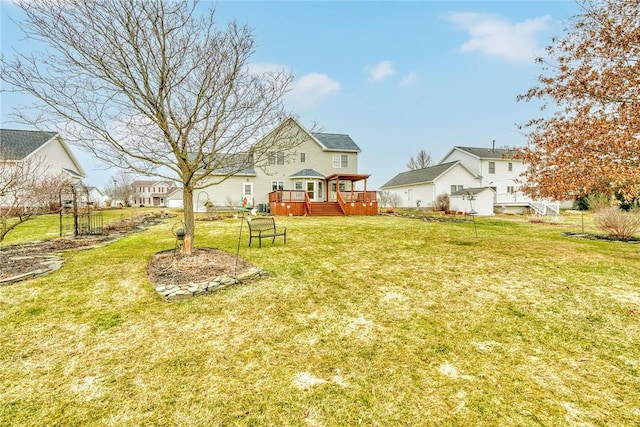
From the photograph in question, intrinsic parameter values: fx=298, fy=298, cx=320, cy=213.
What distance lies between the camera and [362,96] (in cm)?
2367

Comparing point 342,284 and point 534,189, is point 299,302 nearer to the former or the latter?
point 342,284

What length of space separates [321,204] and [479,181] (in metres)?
19.2

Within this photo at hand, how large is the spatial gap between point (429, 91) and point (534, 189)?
15545 millimetres

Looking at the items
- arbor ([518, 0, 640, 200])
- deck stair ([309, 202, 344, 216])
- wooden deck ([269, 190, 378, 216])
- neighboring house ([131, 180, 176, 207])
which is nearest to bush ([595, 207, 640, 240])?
arbor ([518, 0, 640, 200])

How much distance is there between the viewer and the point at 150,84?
661 cm

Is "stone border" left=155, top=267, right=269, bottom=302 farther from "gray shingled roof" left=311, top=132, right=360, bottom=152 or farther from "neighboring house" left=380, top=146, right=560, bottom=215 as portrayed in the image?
"neighboring house" left=380, top=146, right=560, bottom=215

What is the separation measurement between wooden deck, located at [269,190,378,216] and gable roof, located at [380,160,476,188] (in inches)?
425

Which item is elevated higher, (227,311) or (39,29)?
(39,29)

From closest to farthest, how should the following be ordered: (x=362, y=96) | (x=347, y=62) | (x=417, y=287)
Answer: (x=417, y=287) → (x=347, y=62) → (x=362, y=96)

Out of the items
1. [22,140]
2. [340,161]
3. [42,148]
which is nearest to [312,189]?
[340,161]

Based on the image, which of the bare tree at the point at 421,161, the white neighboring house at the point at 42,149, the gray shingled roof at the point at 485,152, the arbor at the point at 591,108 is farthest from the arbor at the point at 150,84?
A: the bare tree at the point at 421,161

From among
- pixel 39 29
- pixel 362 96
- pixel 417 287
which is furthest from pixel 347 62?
pixel 417 287

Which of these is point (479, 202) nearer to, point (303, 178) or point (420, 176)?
point (420, 176)

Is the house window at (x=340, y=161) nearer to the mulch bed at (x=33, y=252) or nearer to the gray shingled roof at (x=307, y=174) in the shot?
the gray shingled roof at (x=307, y=174)
